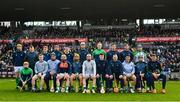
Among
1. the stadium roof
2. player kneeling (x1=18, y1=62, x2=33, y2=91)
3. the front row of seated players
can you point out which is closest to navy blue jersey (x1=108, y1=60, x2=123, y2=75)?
the front row of seated players

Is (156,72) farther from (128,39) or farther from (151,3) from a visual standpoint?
(128,39)

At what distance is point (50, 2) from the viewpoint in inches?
1383

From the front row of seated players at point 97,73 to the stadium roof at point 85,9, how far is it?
20044mm

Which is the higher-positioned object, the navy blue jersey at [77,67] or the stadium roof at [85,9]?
the stadium roof at [85,9]

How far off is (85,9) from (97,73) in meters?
23.8

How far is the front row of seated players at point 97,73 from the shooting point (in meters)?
14.8

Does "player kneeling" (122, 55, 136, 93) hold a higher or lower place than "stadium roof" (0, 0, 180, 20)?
lower

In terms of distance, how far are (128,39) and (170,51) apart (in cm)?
596

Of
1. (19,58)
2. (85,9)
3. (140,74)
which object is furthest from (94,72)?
(85,9)

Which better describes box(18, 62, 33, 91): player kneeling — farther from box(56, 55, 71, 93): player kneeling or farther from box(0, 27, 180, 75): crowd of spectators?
box(0, 27, 180, 75): crowd of spectators

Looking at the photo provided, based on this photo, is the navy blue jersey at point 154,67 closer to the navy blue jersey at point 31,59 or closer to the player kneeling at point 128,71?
the player kneeling at point 128,71

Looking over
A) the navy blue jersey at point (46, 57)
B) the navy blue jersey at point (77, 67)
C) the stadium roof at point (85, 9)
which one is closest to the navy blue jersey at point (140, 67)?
the navy blue jersey at point (77, 67)

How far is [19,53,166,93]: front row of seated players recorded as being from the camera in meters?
14.8

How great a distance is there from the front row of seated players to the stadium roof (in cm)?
2004
